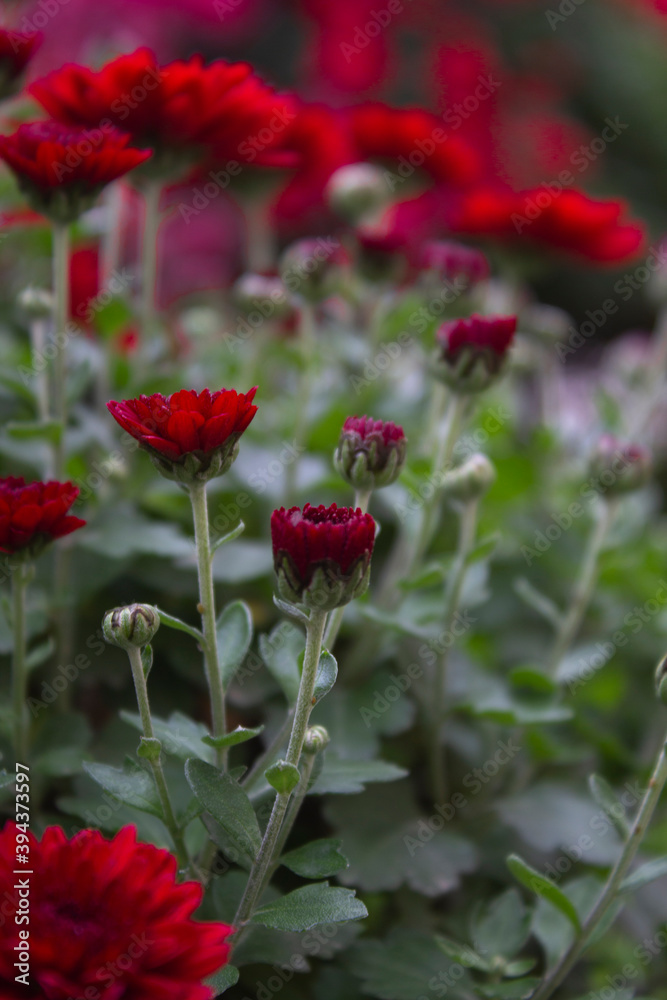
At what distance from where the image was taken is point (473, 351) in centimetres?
50

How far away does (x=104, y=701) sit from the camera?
0.61 metres

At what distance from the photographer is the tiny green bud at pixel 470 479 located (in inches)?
20.6

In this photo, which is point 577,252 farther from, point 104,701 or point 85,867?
point 85,867

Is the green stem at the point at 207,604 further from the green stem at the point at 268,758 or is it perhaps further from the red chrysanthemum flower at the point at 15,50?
the red chrysanthemum flower at the point at 15,50

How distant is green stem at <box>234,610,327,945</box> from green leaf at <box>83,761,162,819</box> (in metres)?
0.05

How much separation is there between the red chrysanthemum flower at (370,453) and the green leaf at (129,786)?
0.17 meters

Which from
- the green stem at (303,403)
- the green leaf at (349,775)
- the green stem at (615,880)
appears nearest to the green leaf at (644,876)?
the green stem at (615,880)

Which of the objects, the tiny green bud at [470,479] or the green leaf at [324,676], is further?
the tiny green bud at [470,479]

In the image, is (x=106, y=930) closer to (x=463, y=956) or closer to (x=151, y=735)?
(x=151, y=735)

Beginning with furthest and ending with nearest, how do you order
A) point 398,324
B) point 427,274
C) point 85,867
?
point 398,324 → point 427,274 → point 85,867

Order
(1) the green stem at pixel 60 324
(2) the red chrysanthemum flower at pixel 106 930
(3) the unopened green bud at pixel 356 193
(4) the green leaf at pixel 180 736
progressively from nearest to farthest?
(2) the red chrysanthemum flower at pixel 106 930 < (4) the green leaf at pixel 180 736 < (1) the green stem at pixel 60 324 < (3) the unopened green bud at pixel 356 193

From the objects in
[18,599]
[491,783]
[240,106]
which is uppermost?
[240,106]

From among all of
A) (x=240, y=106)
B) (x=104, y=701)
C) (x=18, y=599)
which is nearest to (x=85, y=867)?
(x=18, y=599)

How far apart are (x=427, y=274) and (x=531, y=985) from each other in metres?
0.48
